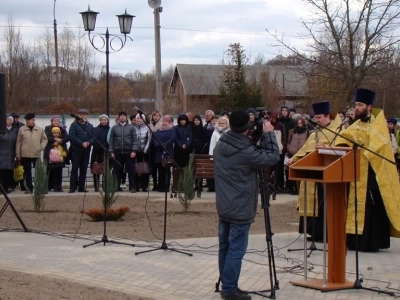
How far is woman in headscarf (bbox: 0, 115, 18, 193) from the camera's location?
18.2 m

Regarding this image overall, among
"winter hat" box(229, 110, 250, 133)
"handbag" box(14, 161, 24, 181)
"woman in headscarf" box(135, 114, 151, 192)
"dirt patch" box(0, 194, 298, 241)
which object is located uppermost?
"winter hat" box(229, 110, 250, 133)

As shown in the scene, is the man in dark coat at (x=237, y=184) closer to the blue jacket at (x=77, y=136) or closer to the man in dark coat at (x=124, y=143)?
the man in dark coat at (x=124, y=143)

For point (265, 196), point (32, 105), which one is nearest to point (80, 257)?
point (265, 196)

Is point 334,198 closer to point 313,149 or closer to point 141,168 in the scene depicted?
point 313,149

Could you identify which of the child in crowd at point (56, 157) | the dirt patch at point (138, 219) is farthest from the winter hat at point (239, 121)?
the child in crowd at point (56, 157)

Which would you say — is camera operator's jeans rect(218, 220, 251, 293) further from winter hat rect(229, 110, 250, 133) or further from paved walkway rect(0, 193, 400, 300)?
winter hat rect(229, 110, 250, 133)

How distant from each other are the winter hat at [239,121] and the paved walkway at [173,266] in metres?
1.74

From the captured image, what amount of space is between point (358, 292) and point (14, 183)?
41.2 ft

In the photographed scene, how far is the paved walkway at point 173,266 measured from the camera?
330 inches

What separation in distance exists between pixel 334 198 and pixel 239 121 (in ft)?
5.08

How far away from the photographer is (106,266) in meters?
A: 9.59

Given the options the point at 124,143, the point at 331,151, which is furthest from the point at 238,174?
the point at 124,143

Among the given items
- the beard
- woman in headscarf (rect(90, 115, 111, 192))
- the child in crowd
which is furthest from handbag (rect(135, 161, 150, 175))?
the beard

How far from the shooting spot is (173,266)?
31.4 feet
